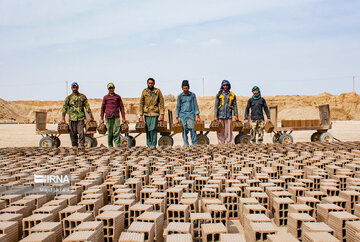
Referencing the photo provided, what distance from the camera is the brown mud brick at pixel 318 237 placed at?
2.04 m

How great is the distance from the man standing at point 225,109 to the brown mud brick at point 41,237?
238 inches

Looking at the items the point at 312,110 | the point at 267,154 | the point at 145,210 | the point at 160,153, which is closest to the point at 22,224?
the point at 145,210

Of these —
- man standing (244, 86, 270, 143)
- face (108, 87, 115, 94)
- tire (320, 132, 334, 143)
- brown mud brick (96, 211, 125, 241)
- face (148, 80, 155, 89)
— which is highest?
face (148, 80, 155, 89)

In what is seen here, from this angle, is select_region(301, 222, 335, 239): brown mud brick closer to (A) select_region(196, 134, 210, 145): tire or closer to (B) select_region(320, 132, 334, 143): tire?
(A) select_region(196, 134, 210, 145): tire

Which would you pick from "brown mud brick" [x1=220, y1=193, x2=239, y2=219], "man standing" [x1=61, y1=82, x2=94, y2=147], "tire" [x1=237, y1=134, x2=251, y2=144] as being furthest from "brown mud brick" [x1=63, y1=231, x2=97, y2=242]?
"tire" [x1=237, y1=134, x2=251, y2=144]

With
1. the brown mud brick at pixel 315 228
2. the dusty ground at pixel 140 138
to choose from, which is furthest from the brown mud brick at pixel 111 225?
the dusty ground at pixel 140 138

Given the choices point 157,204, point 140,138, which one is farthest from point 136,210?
point 140,138

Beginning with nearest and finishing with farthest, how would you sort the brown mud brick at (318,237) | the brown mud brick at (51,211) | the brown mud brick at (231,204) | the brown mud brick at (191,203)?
the brown mud brick at (318,237), the brown mud brick at (51,211), the brown mud brick at (191,203), the brown mud brick at (231,204)

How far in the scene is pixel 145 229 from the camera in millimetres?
2281

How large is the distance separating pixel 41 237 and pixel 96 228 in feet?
1.24

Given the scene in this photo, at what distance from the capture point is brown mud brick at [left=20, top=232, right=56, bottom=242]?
2.14 meters

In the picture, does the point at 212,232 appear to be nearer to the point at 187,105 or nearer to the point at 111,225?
the point at 111,225

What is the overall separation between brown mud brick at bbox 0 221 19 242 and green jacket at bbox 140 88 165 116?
5.34 meters

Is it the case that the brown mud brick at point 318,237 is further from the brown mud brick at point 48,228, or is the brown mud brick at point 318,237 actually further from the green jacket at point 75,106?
the green jacket at point 75,106
